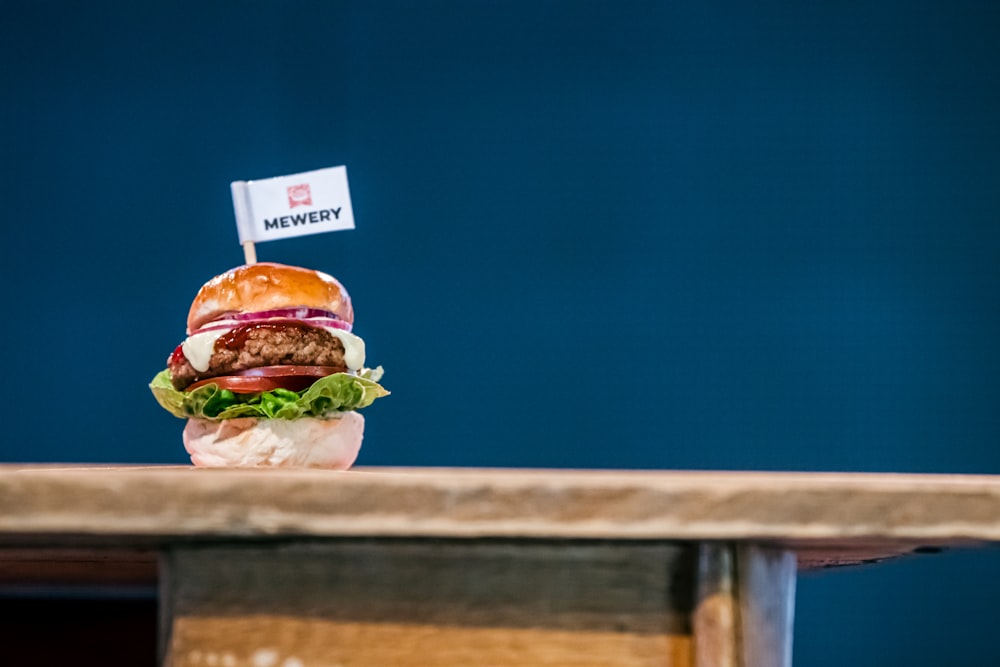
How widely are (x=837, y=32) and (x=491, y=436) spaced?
169 cm

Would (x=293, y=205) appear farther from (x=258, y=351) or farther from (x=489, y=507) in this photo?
(x=489, y=507)

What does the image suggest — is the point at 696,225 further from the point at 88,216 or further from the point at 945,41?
the point at 88,216

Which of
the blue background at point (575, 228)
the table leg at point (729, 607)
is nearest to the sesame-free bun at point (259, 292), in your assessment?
the table leg at point (729, 607)

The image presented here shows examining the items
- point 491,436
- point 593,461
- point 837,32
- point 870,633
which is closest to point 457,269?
point 491,436

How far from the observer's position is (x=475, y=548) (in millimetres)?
538

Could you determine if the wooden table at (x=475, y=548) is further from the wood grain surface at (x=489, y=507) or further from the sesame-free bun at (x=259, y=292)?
the sesame-free bun at (x=259, y=292)

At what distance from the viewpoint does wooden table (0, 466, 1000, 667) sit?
0.50 meters

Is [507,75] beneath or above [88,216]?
above

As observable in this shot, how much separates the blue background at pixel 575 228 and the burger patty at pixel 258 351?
1.64 m

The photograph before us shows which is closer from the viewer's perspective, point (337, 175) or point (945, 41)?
point (337, 175)

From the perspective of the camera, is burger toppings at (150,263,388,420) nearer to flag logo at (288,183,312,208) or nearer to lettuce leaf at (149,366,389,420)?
lettuce leaf at (149,366,389,420)

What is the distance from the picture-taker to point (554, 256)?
3129mm

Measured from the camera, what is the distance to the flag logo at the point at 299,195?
1420mm

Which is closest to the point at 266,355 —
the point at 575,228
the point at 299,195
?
the point at 299,195
